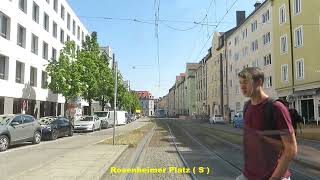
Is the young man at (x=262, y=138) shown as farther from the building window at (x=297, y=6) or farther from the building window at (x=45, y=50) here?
the building window at (x=45, y=50)

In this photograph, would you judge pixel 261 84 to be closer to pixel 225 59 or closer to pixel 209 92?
pixel 225 59

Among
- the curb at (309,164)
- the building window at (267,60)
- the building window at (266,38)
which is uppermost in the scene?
the building window at (266,38)

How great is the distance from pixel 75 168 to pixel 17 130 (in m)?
10.2

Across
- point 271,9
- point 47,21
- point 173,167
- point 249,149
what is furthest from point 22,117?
point 271,9

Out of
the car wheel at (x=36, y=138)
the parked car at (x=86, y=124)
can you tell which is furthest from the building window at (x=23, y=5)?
the car wheel at (x=36, y=138)

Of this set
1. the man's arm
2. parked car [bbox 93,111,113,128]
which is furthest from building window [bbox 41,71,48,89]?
the man's arm

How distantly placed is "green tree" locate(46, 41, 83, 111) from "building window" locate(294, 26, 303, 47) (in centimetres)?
1962

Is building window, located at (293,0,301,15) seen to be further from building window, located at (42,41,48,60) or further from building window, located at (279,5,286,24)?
building window, located at (42,41,48,60)

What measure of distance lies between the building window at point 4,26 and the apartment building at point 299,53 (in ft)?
77.1

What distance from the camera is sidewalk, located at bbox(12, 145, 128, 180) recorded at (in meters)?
10.1

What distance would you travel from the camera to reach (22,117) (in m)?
21.8

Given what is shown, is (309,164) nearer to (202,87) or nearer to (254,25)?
(254,25)

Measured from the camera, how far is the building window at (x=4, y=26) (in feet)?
108

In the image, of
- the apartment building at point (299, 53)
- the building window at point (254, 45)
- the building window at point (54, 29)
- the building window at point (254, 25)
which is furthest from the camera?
the building window at point (254, 45)
